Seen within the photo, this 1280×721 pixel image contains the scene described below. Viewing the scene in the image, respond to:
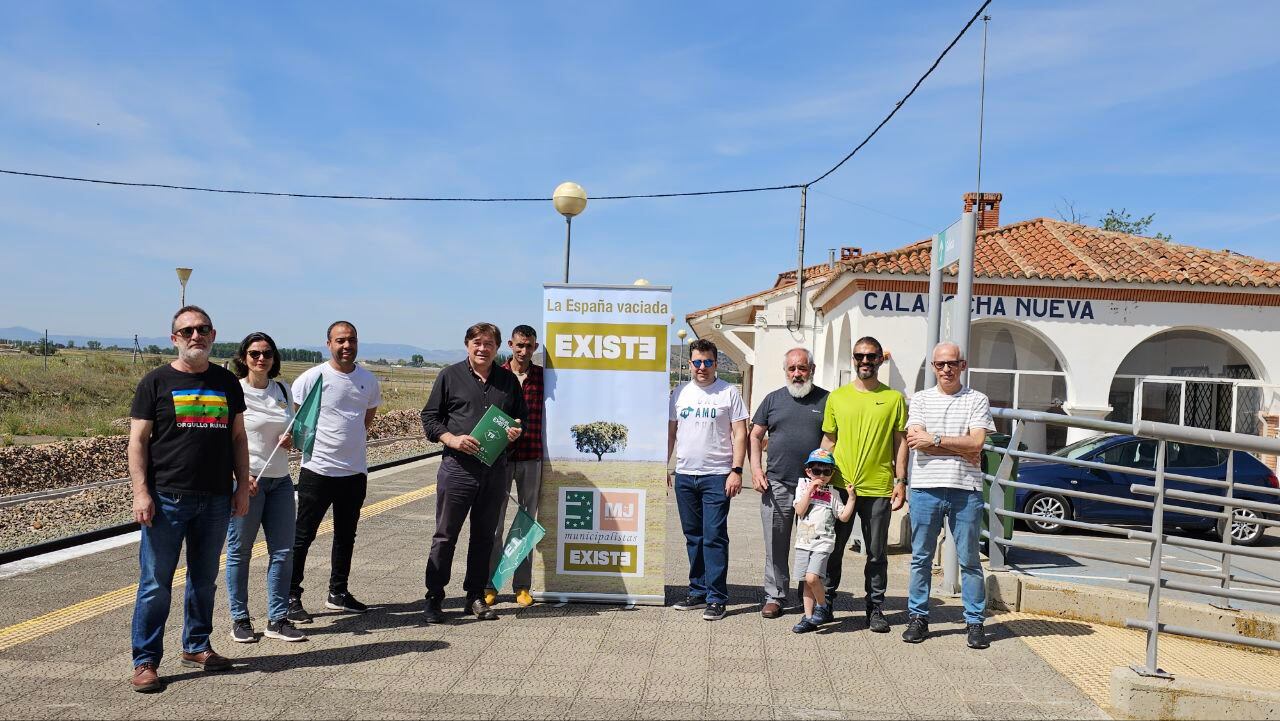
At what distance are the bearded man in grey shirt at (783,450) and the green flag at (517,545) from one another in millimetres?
1483

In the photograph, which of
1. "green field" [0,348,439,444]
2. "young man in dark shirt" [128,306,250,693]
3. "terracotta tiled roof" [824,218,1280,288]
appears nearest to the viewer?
"young man in dark shirt" [128,306,250,693]

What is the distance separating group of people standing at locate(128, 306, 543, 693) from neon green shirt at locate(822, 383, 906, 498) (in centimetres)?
203

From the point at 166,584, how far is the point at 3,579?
302 cm

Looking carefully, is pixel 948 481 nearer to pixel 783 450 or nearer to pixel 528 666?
pixel 783 450

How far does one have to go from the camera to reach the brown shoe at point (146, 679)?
14.0 ft

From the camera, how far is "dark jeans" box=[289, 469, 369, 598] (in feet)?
18.4

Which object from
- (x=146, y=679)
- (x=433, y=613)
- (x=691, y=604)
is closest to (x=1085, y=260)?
(x=691, y=604)

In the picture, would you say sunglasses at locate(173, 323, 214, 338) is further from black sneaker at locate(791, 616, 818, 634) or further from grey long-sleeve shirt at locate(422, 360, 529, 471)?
black sneaker at locate(791, 616, 818, 634)

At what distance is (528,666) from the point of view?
4.81 metres

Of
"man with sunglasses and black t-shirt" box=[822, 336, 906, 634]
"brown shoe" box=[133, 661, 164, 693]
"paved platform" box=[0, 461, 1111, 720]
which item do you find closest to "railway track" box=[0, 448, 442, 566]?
"paved platform" box=[0, 461, 1111, 720]

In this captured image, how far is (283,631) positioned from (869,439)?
11.8ft

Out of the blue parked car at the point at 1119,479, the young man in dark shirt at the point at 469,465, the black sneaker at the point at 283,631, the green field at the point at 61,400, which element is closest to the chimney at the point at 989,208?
the blue parked car at the point at 1119,479

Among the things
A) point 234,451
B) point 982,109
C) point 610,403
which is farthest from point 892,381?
point 234,451

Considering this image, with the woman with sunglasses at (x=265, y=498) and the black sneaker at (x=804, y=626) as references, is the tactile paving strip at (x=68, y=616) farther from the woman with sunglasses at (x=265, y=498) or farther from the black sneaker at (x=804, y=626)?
the black sneaker at (x=804, y=626)
